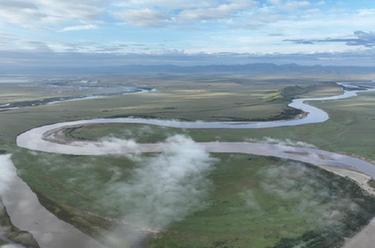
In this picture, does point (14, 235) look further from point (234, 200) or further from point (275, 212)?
point (275, 212)

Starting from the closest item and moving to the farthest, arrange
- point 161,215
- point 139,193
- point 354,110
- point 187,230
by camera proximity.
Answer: point 187,230 < point 161,215 < point 139,193 < point 354,110

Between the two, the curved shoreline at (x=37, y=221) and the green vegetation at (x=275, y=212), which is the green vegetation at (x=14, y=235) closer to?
the curved shoreline at (x=37, y=221)

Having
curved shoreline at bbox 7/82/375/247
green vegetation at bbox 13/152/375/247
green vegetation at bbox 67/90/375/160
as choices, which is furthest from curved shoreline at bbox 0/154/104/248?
green vegetation at bbox 67/90/375/160

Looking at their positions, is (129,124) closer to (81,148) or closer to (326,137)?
(81,148)

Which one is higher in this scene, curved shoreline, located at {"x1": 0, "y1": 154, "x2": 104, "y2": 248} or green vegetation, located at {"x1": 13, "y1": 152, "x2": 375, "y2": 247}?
curved shoreline, located at {"x1": 0, "y1": 154, "x2": 104, "y2": 248}

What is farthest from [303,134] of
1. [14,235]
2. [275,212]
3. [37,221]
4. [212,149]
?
[14,235]

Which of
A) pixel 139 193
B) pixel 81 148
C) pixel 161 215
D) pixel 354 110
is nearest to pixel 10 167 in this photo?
pixel 81 148

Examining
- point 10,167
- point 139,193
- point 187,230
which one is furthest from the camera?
point 10,167

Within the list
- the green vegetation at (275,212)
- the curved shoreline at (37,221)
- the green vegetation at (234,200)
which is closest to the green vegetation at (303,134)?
the green vegetation at (234,200)

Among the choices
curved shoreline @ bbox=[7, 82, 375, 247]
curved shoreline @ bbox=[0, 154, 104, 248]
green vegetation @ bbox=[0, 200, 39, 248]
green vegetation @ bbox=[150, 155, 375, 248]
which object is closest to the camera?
green vegetation @ bbox=[0, 200, 39, 248]

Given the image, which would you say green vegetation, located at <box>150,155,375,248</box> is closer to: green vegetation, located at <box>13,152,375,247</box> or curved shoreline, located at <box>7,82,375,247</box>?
green vegetation, located at <box>13,152,375,247</box>

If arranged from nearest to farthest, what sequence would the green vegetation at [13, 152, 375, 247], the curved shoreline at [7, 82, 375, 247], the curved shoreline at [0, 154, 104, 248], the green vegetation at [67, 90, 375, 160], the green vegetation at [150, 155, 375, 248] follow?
the curved shoreline at [0, 154, 104, 248], the green vegetation at [150, 155, 375, 248], the green vegetation at [13, 152, 375, 247], the curved shoreline at [7, 82, 375, 247], the green vegetation at [67, 90, 375, 160]
